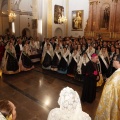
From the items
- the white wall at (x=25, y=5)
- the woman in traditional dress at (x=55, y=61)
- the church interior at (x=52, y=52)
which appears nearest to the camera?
the church interior at (x=52, y=52)

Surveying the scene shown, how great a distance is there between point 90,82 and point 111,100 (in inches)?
98.4

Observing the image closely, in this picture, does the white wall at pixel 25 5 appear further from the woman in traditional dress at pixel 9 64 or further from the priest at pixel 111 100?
the priest at pixel 111 100

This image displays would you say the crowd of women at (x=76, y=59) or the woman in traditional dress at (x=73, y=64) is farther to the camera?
the woman in traditional dress at (x=73, y=64)

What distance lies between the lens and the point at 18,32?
20906mm

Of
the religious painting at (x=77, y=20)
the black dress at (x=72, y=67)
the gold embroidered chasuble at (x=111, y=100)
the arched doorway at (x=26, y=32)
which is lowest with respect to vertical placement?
the black dress at (x=72, y=67)

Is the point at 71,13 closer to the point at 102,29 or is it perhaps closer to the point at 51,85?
the point at 102,29

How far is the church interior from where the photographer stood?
20.2 feet

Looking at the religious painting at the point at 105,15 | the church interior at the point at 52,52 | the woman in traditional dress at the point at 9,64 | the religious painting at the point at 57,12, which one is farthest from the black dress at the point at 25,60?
the religious painting at the point at 105,15

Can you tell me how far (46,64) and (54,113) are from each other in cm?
796

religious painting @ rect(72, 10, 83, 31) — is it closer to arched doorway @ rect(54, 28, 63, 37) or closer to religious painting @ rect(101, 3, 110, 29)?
arched doorway @ rect(54, 28, 63, 37)

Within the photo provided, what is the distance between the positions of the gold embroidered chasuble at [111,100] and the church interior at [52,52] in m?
1.86

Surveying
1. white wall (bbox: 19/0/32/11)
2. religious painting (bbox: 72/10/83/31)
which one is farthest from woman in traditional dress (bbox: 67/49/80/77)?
white wall (bbox: 19/0/32/11)

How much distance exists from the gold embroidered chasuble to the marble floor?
186 centimetres

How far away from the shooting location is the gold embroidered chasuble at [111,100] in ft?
10.2
